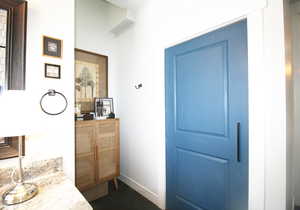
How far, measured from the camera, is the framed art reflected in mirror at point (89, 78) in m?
2.21

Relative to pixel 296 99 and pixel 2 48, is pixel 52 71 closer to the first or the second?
pixel 2 48

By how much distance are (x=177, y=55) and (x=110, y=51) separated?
1442 mm

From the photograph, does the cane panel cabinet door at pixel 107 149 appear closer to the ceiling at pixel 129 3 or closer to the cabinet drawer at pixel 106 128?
the cabinet drawer at pixel 106 128

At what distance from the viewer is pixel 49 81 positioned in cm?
117

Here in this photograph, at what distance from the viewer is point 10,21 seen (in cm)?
100

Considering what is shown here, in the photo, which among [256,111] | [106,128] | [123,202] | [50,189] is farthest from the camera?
[106,128]

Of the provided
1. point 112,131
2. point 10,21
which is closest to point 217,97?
point 112,131

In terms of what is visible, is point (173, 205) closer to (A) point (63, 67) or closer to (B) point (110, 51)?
(A) point (63, 67)

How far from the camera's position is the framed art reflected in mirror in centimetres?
221

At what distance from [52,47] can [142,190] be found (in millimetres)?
2072

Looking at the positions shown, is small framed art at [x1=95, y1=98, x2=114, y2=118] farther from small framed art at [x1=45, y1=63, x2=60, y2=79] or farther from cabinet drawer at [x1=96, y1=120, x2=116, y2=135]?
small framed art at [x1=45, y1=63, x2=60, y2=79]

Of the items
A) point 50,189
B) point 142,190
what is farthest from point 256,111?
point 142,190

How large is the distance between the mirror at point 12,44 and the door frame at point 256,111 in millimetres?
1694

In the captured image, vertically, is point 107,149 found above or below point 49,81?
below
